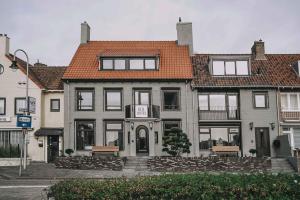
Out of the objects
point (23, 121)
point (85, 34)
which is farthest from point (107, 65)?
point (23, 121)

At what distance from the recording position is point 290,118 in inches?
1389

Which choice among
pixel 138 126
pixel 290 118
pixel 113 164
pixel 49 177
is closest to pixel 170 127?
pixel 138 126

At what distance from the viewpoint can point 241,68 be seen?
3634 cm

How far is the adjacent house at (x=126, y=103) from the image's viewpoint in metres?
34.6

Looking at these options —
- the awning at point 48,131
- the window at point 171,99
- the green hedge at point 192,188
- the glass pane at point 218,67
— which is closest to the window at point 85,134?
the awning at point 48,131

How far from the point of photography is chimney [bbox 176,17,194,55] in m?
38.7

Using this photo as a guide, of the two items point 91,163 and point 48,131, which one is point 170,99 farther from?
point 48,131

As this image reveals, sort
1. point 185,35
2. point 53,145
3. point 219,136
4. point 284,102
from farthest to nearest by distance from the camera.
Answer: point 185,35
point 53,145
point 284,102
point 219,136

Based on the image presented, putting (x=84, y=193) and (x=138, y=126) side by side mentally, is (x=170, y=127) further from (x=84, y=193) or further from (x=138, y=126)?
(x=84, y=193)

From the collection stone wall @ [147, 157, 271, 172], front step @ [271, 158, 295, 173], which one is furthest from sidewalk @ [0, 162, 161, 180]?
front step @ [271, 158, 295, 173]

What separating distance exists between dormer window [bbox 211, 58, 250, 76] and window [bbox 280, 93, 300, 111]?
12.8 feet

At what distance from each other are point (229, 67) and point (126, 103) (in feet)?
32.5

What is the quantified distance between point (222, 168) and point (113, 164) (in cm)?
768

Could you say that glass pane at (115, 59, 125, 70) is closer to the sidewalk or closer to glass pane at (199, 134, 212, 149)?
glass pane at (199, 134, 212, 149)
